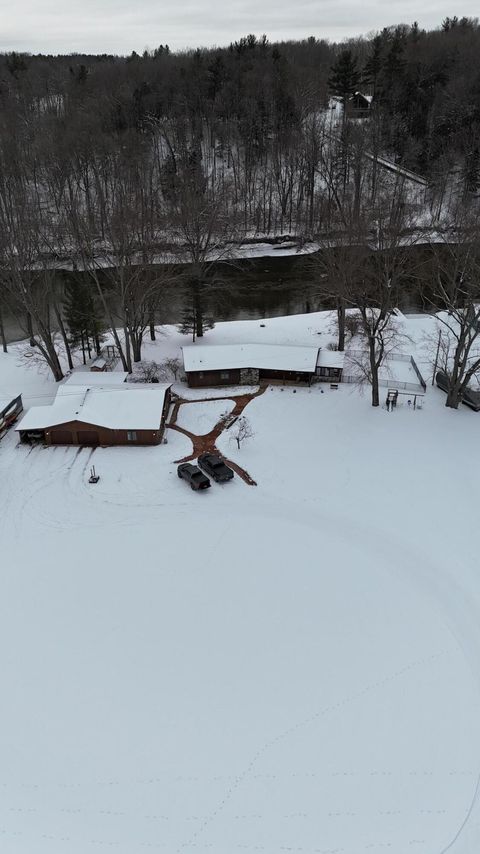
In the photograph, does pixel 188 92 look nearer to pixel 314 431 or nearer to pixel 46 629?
pixel 314 431

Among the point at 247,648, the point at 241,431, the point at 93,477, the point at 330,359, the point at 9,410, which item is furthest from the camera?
the point at 330,359

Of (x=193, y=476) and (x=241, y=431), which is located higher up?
(x=241, y=431)

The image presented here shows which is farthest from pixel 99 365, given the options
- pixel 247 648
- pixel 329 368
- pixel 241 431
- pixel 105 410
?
pixel 247 648

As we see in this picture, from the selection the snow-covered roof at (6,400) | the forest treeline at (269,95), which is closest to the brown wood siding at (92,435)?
the snow-covered roof at (6,400)

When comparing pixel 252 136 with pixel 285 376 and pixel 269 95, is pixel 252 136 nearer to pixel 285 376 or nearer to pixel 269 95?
pixel 269 95

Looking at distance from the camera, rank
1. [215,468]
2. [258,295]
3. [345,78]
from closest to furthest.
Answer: [215,468] < [258,295] < [345,78]

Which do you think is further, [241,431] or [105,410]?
[105,410]

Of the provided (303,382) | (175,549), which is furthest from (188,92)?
(175,549)
